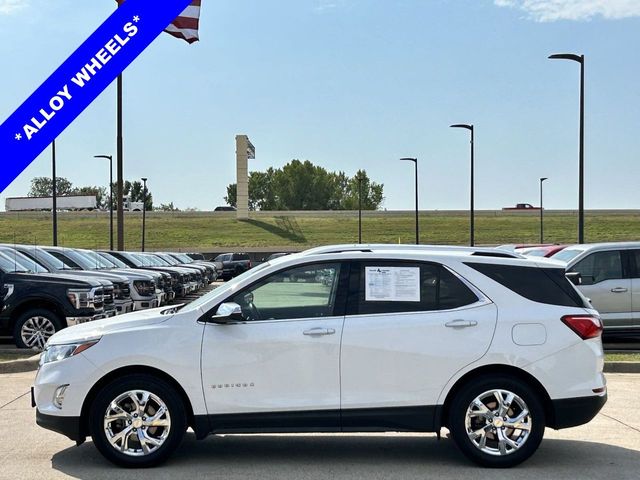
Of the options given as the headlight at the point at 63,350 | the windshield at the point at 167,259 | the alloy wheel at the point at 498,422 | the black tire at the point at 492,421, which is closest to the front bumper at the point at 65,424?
the headlight at the point at 63,350

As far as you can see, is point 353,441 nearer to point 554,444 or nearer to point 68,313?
point 554,444

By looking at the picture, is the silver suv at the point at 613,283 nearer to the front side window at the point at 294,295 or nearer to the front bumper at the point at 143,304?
the front side window at the point at 294,295

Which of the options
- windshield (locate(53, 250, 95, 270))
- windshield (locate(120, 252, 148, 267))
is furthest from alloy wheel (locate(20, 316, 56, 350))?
windshield (locate(120, 252, 148, 267))

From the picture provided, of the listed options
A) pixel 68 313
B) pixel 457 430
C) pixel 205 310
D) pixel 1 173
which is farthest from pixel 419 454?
pixel 68 313

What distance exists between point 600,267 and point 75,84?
11.2 meters

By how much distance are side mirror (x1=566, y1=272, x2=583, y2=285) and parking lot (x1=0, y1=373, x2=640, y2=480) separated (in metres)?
5.21

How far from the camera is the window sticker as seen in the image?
20.1 ft

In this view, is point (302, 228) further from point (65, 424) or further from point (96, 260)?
point (65, 424)

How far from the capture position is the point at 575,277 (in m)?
12.8

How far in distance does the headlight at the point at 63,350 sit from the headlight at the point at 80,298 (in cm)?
633

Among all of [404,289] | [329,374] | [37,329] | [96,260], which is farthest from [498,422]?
[96,260]

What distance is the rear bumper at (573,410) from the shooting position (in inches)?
236

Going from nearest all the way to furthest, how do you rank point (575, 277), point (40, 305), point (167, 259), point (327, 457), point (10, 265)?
point (327, 457) → point (40, 305) → point (575, 277) → point (10, 265) → point (167, 259)

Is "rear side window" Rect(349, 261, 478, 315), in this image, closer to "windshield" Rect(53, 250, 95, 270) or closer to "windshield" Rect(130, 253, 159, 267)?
"windshield" Rect(53, 250, 95, 270)
